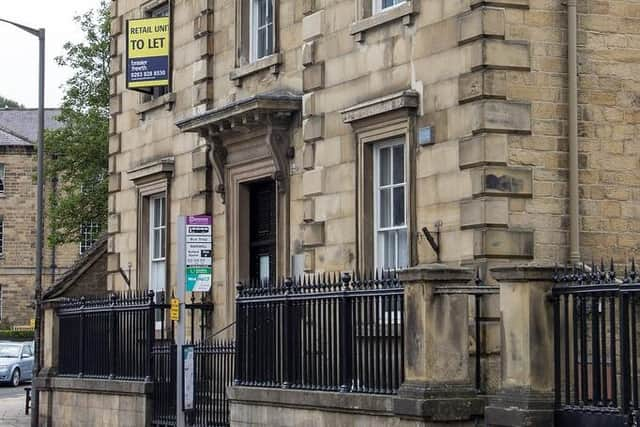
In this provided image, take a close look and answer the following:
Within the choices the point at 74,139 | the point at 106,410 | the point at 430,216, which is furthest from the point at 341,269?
the point at 74,139

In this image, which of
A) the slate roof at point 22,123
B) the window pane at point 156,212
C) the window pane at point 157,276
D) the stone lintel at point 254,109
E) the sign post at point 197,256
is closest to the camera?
the sign post at point 197,256

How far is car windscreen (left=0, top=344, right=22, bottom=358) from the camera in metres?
47.4

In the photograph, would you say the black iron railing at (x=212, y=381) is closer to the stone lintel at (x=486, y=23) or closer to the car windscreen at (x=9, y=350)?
the stone lintel at (x=486, y=23)

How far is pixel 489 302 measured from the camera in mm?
16672

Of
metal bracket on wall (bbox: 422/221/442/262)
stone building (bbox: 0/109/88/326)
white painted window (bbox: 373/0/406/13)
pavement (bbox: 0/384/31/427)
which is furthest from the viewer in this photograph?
stone building (bbox: 0/109/88/326)

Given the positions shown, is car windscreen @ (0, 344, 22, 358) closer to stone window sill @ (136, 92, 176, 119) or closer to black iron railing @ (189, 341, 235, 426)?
stone window sill @ (136, 92, 176, 119)

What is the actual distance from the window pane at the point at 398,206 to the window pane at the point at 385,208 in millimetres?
118

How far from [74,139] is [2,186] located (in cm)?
2817

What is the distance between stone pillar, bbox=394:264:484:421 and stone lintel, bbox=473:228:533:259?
1.77 meters

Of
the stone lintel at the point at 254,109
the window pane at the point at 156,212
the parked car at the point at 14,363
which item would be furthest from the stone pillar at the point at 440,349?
the parked car at the point at 14,363

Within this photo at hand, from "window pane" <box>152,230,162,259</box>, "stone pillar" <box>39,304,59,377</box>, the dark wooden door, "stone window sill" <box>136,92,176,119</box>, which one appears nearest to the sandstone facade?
the dark wooden door

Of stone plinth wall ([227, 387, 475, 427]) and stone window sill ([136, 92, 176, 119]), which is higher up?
stone window sill ([136, 92, 176, 119])

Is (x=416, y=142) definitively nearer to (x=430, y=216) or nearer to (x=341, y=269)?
(x=430, y=216)

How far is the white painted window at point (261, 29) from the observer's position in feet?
76.9
